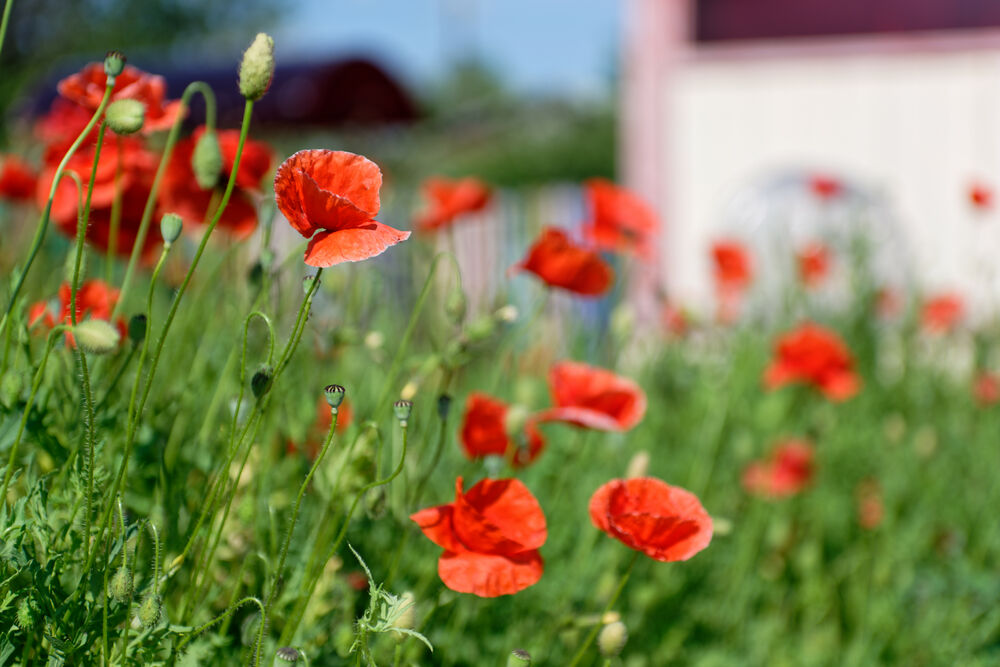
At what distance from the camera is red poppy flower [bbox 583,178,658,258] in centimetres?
179

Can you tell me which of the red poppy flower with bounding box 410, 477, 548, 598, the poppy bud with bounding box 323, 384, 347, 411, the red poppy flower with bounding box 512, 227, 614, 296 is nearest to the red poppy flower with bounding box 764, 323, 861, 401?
the red poppy flower with bounding box 512, 227, 614, 296

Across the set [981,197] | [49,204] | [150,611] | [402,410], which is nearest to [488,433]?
[402,410]

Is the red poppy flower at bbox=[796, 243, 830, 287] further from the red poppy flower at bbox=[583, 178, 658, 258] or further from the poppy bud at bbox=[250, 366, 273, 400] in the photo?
the poppy bud at bbox=[250, 366, 273, 400]

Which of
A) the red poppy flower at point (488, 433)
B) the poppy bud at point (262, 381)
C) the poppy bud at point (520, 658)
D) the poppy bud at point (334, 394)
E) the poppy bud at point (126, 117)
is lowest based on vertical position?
the poppy bud at point (520, 658)

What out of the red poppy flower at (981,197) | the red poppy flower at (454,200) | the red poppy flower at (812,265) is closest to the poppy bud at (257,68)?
the red poppy flower at (454,200)

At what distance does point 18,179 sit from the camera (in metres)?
1.80

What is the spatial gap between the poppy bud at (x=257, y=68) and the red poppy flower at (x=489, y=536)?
1.30 feet

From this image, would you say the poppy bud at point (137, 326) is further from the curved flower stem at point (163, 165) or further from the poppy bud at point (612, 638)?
the poppy bud at point (612, 638)

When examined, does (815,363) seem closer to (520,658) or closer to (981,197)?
(981,197)

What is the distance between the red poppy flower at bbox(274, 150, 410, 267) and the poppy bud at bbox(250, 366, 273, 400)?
0.39 ft

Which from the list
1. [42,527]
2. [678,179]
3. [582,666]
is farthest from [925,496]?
[678,179]

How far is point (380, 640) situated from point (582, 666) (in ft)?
1.08

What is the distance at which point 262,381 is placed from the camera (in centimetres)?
84

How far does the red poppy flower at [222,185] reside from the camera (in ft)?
4.37
